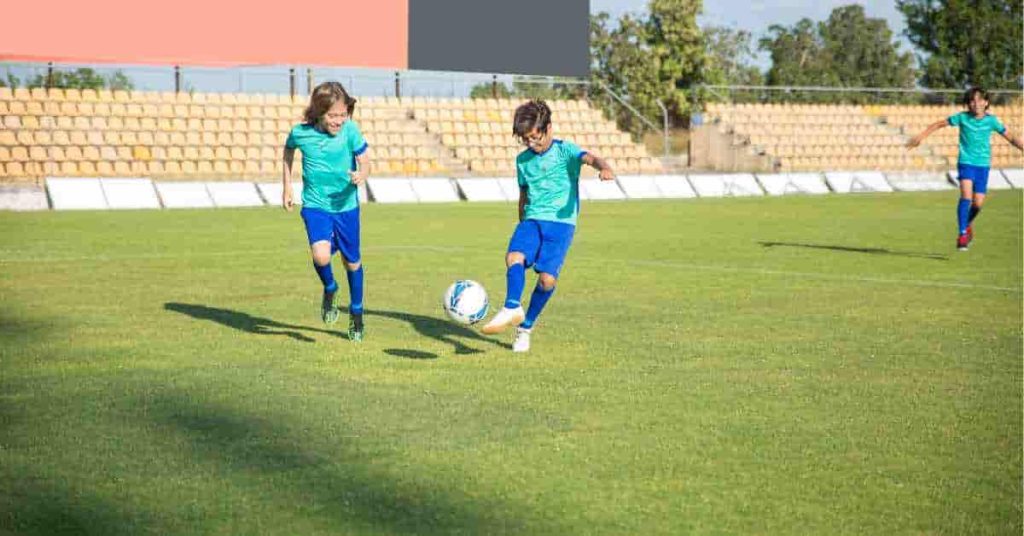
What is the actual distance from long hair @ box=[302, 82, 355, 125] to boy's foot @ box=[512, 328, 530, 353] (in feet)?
6.69

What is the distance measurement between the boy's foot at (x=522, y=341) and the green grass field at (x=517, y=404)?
0.24 ft

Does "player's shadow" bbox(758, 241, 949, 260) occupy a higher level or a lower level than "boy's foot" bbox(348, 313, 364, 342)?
lower

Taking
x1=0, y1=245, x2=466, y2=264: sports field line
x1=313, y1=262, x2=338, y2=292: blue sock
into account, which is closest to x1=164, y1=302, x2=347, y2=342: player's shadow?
x1=313, y1=262, x2=338, y2=292: blue sock

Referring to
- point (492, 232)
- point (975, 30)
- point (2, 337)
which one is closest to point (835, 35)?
point (975, 30)

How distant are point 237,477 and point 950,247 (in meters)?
15.5

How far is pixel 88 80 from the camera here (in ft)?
112

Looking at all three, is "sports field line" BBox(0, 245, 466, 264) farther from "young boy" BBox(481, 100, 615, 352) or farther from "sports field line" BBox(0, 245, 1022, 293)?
"young boy" BBox(481, 100, 615, 352)

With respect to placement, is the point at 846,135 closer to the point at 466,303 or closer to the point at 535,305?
the point at 535,305

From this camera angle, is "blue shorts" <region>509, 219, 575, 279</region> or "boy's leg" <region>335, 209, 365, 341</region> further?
"boy's leg" <region>335, 209, 365, 341</region>

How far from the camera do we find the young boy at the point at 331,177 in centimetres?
985

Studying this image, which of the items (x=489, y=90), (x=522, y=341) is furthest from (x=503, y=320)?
(x=489, y=90)

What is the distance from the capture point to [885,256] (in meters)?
18.0

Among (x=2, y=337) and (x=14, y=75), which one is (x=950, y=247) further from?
(x=14, y=75)

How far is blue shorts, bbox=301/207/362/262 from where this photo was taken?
33.2 feet
